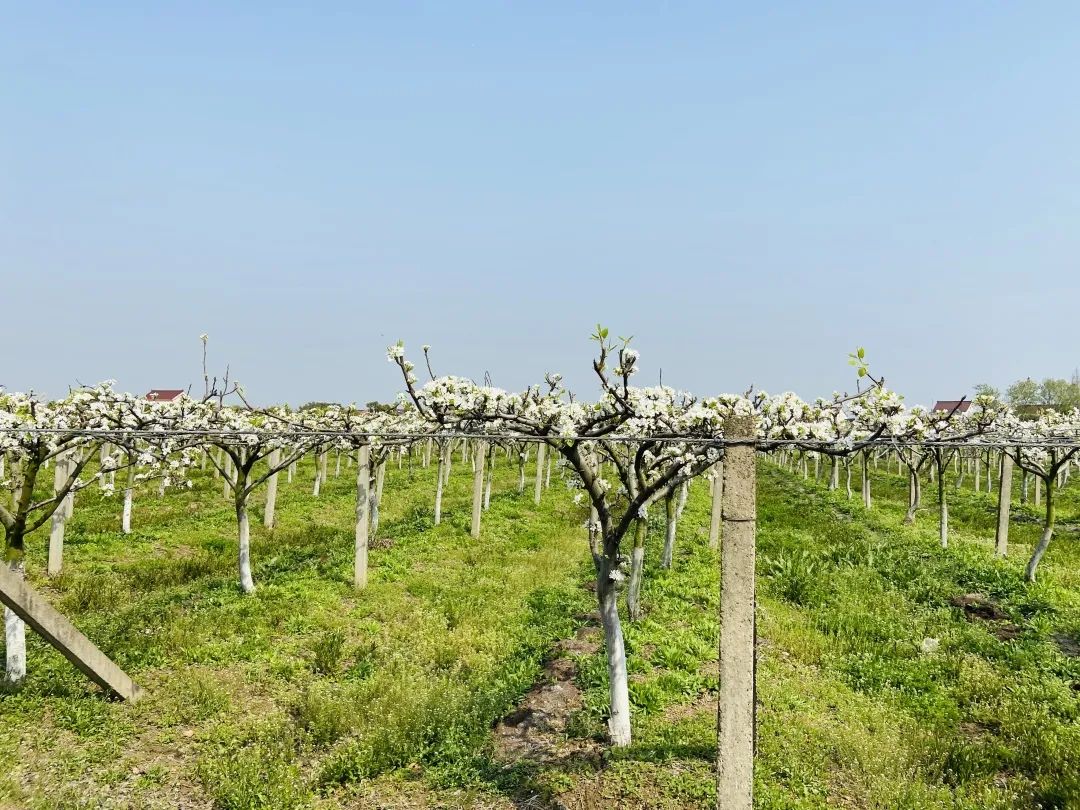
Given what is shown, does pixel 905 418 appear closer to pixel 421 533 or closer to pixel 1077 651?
pixel 1077 651

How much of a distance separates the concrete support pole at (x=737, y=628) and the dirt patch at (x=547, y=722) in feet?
9.20

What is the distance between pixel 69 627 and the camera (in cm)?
866

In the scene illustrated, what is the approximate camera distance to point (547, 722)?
347 inches

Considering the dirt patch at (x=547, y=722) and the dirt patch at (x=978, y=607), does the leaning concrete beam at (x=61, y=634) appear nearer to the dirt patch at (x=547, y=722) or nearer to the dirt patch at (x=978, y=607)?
the dirt patch at (x=547, y=722)

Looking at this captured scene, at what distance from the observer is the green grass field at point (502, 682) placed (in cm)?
729

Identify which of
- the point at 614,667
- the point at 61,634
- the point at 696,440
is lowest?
the point at 614,667

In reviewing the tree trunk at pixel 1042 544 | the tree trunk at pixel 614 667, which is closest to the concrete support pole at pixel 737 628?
the tree trunk at pixel 614 667

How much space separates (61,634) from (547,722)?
21.9ft

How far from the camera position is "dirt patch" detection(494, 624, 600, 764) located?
804cm

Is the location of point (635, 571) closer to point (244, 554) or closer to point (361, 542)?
point (361, 542)

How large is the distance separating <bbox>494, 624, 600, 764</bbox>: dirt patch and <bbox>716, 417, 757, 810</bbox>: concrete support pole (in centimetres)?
280

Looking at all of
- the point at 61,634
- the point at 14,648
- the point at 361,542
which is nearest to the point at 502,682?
the point at 61,634

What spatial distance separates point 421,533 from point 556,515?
6825 mm

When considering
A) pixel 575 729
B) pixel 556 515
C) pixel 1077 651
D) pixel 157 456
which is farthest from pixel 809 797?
pixel 556 515
